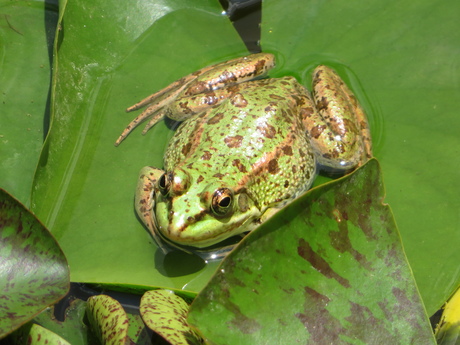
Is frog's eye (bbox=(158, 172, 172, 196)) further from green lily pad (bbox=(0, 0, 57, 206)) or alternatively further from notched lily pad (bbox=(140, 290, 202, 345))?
green lily pad (bbox=(0, 0, 57, 206))

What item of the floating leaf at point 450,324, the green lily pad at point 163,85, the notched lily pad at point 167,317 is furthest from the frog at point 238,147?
the floating leaf at point 450,324

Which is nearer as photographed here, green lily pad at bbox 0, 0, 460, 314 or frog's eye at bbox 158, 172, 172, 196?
frog's eye at bbox 158, 172, 172, 196

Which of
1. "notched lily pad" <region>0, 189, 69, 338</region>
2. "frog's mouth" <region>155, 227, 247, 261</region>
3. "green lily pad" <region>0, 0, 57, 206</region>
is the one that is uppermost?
"green lily pad" <region>0, 0, 57, 206</region>

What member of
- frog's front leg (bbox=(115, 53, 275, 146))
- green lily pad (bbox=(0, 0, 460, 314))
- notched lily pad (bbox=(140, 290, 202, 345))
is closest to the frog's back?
frog's front leg (bbox=(115, 53, 275, 146))

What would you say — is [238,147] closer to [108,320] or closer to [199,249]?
[199,249]

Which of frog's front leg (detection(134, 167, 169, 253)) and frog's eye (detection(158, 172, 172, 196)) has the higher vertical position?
frog's eye (detection(158, 172, 172, 196))

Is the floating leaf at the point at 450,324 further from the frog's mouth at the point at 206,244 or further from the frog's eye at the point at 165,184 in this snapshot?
the frog's eye at the point at 165,184

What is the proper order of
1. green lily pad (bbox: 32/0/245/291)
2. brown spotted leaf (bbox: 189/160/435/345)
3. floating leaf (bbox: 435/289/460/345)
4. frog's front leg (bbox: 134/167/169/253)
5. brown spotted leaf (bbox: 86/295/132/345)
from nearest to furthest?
1. brown spotted leaf (bbox: 189/160/435/345)
2. brown spotted leaf (bbox: 86/295/132/345)
3. floating leaf (bbox: 435/289/460/345)
4. green lily pad (bbox: 32/0/245/291)
5. frog's front leg (bbox: 134/167/169/253)
